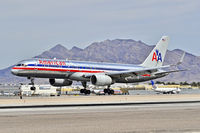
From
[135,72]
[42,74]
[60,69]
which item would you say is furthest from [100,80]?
[42,74]

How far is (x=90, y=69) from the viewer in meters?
66.7

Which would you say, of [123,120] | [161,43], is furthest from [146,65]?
[123,120]

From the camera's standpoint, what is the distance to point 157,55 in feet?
265

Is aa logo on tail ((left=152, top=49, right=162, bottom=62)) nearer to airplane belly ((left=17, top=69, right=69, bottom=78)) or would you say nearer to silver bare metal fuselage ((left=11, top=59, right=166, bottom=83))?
silver bare metal fuselage ((left=11, top=59, right=166, bottom=83))

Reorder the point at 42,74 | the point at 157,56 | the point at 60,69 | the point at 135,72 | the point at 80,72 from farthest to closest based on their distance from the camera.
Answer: the point at 157,56 → the point at 135,72 → the point at 80,72 → the point at 60,69 → the point at 42,74

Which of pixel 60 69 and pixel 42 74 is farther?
pixel 60 69

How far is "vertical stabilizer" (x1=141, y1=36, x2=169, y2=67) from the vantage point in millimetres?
79375

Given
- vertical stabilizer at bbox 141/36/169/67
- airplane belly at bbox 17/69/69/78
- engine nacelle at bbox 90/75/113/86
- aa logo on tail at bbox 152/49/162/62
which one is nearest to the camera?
airplane belly at bbox 17/69/69/78

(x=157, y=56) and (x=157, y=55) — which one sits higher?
(x=157, y=55)

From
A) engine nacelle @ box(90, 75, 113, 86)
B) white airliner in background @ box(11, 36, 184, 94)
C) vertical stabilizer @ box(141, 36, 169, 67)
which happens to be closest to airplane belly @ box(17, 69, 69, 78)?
white airliner in background @ box(11, 36, 184, 94)

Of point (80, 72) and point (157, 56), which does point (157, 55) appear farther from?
point (80, 72)

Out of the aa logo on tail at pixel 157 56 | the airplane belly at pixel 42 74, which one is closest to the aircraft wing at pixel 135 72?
the aa logo on tail at pixel 157 56

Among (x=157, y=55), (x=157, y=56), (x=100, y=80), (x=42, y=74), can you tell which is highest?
(x=157, y=55)

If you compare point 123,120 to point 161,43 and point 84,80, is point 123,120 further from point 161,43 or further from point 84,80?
point 161,43
